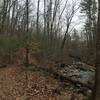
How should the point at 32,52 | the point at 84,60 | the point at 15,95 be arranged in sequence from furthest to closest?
1. the point at 84,60
2. the point at 32,52
3. the point at 15,95

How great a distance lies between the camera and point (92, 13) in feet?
114

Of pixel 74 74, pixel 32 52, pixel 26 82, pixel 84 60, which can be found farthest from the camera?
pixel 84 60

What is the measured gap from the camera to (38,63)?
→ 1886cm

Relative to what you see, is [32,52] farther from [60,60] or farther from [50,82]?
[50,82]

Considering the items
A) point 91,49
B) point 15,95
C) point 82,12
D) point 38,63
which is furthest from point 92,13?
point 15,95

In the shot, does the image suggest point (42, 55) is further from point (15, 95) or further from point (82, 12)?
point (82, 12)

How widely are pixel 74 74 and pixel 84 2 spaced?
73.9 feet

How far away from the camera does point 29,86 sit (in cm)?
1285

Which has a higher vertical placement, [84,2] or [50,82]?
[84,2]

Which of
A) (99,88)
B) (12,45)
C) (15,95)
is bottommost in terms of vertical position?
(15,95)

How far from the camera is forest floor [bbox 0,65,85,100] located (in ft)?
36.8

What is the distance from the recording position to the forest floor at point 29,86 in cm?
1121

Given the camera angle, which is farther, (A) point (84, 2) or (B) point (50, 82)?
(A) point (84, 2)

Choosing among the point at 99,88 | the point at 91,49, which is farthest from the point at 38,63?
the point at 99,88
